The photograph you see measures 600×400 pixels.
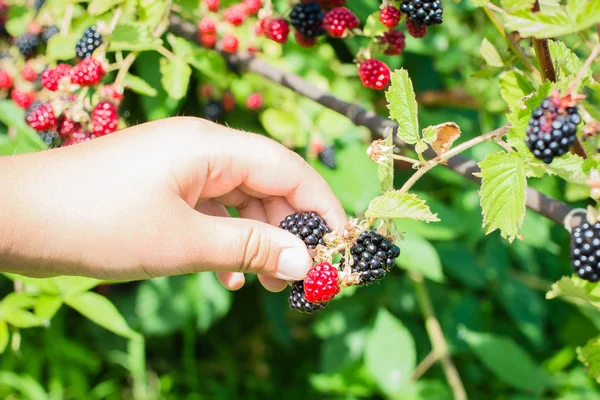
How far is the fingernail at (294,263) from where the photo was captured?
1273 mm

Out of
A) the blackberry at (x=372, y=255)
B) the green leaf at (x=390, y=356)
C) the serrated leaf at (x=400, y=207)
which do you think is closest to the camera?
the serrated leaf at (x=400, y=207)

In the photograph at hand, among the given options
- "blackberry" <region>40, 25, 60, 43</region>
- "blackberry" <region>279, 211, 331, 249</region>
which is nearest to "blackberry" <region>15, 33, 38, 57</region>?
"blackberry" <region>40, 25, 60, 43</region>

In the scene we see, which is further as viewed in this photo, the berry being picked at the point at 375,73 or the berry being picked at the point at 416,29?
the berry being picked at the point at 375,73

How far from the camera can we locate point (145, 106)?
6.45ft

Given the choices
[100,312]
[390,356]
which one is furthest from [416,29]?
[390,356]

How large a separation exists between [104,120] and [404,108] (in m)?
0.76

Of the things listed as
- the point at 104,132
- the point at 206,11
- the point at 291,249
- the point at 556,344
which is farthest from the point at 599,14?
the point at 556,344

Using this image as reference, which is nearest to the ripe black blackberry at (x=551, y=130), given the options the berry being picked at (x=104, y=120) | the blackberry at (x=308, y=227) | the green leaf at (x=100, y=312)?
the blackberry at (x=308, y=227)

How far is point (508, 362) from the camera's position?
83.0 inches

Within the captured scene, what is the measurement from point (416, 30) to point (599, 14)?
510 mm

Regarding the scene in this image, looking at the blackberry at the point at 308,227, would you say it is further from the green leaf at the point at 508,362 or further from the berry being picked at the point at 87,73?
the green leaf at the point at 508,362

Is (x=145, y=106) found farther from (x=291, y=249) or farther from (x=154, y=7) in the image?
(x=291, y=249)

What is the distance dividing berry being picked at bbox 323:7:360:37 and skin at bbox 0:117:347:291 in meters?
0.39

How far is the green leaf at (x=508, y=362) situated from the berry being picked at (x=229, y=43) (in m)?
1.25
